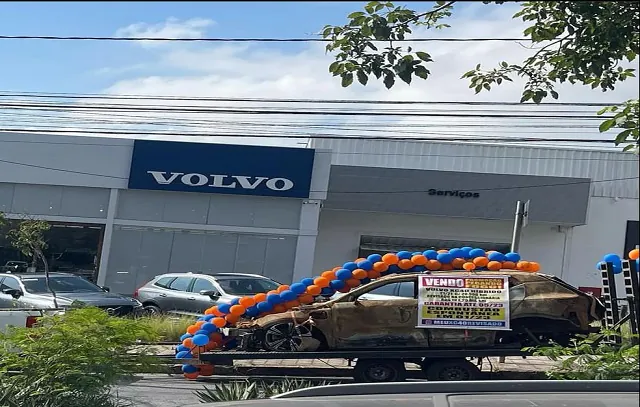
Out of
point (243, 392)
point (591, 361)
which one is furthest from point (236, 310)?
point (591, 361)

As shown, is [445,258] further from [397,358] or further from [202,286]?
[202,286]

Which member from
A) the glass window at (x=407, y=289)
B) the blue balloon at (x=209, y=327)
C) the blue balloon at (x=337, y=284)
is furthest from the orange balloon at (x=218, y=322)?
the glass window at (x=407, y=289)

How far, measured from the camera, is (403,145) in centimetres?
3344

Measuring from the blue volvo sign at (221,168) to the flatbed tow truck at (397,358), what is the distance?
1699 centimetres

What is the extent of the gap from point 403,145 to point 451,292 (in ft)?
73.2

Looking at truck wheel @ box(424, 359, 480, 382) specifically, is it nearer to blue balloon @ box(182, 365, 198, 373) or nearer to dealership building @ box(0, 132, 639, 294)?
blue balloon @ box(182, 365, 198, 373)

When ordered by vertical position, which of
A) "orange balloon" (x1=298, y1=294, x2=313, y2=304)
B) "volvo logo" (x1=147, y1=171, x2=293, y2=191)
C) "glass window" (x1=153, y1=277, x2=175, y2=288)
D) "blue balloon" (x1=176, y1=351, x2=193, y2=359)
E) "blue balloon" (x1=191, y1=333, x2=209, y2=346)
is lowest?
"blue balloon" (x1=176, y1=351, x2=193, y2=359)

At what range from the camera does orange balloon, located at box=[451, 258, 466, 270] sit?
12172 mm

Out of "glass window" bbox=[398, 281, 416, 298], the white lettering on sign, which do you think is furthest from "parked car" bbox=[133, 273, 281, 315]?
the white lettering on sign

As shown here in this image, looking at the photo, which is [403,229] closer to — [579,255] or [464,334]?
[579,255]

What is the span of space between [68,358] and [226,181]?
73.2 ft

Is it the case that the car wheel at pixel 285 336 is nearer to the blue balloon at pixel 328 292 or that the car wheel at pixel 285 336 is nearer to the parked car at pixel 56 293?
the blue balloon at pixel 328 292

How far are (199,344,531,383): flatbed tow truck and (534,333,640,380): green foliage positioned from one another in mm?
5138

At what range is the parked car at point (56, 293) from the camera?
16.1 meters
